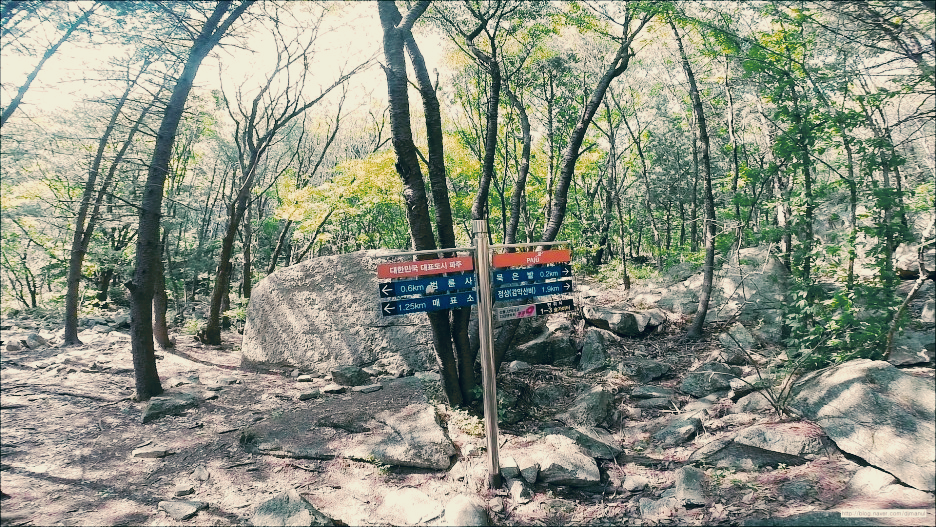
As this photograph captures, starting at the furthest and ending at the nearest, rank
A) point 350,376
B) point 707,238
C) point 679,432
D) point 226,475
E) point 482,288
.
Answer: point 707,238
point 350,376
point 679,432
point 226,475
point 482,288

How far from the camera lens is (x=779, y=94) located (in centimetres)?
680

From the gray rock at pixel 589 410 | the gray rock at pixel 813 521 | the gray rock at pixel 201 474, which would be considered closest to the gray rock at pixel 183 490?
the gray rock at pixel 201 474

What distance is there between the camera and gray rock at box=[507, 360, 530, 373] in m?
8.23

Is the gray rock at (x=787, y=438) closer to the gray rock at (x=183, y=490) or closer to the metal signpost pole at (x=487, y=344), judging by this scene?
the metal signpost pole at (x=487, y=344)

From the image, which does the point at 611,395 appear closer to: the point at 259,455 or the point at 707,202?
the point at 259,455

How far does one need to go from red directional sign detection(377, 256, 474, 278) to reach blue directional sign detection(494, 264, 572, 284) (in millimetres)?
317

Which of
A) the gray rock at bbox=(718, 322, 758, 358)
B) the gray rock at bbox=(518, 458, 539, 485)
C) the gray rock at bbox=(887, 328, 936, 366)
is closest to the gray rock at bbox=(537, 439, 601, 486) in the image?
the gray rock at bbox=(518, 458, 539, 485)

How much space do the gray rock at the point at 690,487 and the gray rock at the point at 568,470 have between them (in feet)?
2.49

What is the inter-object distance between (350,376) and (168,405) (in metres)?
2.51

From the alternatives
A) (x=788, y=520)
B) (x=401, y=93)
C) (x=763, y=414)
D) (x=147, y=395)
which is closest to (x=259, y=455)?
(x=147, y=395)

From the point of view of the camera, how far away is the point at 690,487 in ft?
14.0

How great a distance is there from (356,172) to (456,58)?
18.4ft

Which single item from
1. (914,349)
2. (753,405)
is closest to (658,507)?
(753,405)

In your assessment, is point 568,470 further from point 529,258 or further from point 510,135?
point 510,135
